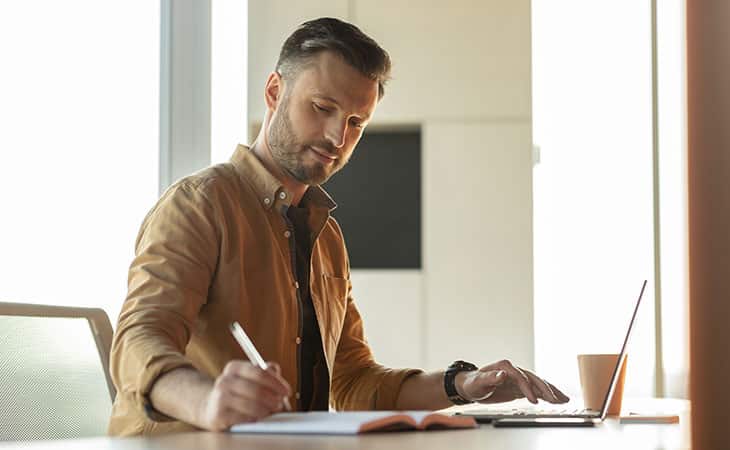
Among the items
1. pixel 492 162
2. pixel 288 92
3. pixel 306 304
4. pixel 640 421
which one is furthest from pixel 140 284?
pixel 492 162

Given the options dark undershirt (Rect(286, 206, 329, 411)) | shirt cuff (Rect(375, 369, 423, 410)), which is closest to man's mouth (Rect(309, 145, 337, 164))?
dark undershirt (Rect(286, 206, 329, 411))

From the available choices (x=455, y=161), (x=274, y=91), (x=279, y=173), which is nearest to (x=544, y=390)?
(x=279, y=173)

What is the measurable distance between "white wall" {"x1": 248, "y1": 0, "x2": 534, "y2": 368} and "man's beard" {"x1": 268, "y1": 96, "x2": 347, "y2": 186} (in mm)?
2037

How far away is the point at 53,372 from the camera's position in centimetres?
156

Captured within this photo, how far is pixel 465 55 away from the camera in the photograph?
12.7 feet

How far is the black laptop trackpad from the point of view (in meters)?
1.20

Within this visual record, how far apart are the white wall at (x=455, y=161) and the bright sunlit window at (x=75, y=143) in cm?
138

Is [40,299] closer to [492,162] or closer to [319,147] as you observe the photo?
[319,147]

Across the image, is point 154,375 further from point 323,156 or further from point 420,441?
point 323,156

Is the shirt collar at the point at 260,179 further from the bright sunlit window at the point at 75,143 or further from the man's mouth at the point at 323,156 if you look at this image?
the bright sunlit window at the point at 75,143

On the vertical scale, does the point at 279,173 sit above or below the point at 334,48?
A: below

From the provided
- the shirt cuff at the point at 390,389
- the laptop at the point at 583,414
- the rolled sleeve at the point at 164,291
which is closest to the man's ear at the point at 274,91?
the rolled sleeve at the point at 164,291

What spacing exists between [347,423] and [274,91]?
0.95 meters

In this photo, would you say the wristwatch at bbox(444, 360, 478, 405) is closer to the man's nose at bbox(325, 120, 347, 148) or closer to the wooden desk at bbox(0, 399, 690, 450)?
the man's nose at bbox(325, 120, 347, 148)
